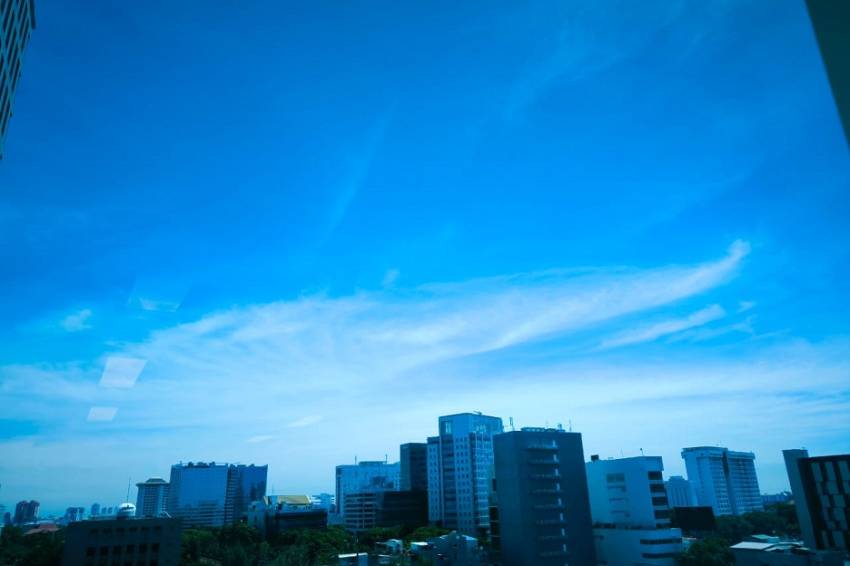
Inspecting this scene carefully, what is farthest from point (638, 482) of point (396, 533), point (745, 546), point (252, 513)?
point (252, 513)

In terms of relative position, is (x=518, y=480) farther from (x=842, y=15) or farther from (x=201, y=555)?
(x=842, y=15)

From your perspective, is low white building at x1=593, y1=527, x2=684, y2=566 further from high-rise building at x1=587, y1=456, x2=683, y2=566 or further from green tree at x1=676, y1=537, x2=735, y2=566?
green tree at x1=676, y1=537, x2=735, y2=566

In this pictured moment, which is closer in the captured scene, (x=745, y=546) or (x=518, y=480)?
(x=745, y=546)

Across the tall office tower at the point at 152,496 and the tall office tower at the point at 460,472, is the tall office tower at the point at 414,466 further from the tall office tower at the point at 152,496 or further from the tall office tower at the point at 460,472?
the tall office tower at the point at 152,496

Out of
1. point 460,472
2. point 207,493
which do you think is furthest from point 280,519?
point 207,493

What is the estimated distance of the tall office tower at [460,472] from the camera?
80688mm

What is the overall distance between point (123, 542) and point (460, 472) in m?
55.3

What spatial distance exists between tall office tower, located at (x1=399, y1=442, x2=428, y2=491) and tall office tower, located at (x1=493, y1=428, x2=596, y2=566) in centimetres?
5373

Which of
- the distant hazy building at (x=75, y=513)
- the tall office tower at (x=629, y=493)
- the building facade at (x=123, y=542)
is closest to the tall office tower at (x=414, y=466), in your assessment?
the tall office tower at (x=629, y=493)

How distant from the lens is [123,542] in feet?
124

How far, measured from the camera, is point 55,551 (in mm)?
41156

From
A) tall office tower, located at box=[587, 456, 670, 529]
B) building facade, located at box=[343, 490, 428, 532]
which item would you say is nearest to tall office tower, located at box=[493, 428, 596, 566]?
tall office tower, located at box=[587, 456, 670, 529]

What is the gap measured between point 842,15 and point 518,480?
4437cm

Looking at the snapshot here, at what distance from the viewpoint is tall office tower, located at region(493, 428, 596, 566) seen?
1660 inches
